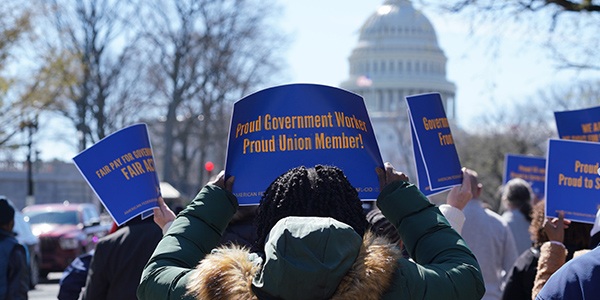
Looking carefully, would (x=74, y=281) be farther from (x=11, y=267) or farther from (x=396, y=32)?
(x=396, y=32)

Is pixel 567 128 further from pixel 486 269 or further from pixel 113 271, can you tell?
pixel 113 271

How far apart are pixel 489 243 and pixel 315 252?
5.11 m

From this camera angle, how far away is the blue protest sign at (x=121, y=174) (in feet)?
16.3

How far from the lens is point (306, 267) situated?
2.75 metres

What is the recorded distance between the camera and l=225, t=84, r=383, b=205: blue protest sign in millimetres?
3896

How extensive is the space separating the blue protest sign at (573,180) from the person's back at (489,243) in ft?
5.58

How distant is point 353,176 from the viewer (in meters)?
3.88

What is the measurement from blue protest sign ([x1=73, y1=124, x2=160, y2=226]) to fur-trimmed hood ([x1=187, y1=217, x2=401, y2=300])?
6.69 ft

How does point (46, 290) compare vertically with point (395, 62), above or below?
below

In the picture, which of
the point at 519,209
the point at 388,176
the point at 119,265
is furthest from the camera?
the point at 519,209

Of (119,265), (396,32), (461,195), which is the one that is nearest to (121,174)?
(119,265)

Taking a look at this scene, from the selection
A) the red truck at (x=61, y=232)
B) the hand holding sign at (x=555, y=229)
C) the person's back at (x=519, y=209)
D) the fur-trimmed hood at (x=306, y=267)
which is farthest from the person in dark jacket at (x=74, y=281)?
the red truck at (x=61, y=232)

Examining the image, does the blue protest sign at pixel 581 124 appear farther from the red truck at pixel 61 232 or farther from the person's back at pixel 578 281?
the red truck at pixel 61 232

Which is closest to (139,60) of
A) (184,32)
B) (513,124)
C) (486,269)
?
(184,32)
